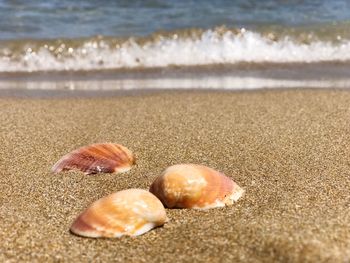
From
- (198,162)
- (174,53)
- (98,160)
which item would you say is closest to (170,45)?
(174,53)

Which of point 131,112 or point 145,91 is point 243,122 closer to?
point 131,112

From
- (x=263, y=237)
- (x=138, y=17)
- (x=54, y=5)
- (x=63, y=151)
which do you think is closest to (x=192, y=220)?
(x=263, y=237)

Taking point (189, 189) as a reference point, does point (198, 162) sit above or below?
below

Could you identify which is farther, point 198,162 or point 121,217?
point 198,162

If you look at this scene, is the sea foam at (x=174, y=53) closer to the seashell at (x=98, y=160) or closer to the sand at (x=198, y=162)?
the sand at (x=198, y=162)

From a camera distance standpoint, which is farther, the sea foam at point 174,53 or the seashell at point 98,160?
the sea foam at point 174,53

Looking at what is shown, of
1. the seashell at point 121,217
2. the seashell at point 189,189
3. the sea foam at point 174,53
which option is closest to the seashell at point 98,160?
the seashell at point 189,189

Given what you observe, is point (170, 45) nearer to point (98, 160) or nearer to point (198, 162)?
point (198, 162)
